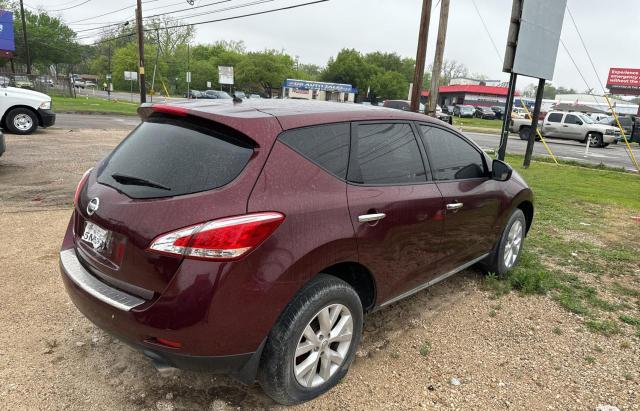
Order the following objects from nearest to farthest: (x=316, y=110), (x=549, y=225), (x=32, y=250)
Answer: (x=316, y=110)
(x=32, y=250)
(x=549, y=225)

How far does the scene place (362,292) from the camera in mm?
2912

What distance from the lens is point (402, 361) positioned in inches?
118

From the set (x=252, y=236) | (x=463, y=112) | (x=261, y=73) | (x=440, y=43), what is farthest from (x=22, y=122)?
(x=261, y=73)

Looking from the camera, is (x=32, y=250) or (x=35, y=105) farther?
(x=35, y=105)

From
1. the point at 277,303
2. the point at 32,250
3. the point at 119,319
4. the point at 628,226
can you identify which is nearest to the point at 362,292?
the point at 277,303

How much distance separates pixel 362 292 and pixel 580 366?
1578 mm

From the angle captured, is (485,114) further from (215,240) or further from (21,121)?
(215,240)

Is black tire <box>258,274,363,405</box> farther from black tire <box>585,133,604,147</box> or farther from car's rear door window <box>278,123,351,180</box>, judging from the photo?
black tire <box>585,133,604,147</box>

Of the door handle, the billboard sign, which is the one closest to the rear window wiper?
the door handle

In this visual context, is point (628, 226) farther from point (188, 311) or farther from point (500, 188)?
point (188, 311)

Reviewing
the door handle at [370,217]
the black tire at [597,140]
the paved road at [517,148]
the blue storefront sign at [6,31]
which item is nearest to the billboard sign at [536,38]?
the paved road at [517,148]

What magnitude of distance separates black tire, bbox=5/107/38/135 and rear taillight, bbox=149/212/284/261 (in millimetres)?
12427

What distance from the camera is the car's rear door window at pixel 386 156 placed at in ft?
9.05

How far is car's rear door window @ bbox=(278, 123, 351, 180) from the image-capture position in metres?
2.47
